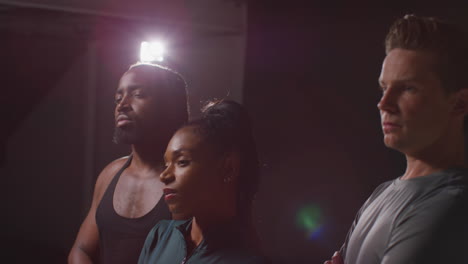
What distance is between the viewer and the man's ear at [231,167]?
1.84m

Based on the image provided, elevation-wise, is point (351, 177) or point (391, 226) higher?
point (391, 226)

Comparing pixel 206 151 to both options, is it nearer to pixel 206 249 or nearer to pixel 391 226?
pixel 206 249

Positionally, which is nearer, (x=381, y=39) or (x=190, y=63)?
(x=381, y=39)

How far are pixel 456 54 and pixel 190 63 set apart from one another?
3.25 meters

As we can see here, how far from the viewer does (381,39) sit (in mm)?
3859

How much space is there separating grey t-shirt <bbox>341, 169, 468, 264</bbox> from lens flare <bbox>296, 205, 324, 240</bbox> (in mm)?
2526

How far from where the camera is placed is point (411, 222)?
1.51 metres

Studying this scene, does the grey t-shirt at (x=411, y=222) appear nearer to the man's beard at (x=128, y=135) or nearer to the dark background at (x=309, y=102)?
the man's beard at (x=128, y=135)

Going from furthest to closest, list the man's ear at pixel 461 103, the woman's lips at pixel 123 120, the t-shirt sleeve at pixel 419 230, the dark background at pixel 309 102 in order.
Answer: the dark background at pixel 309 102 < the woman's lips at pixel 123 120 < the man's ear at pixel 461 103 < the t-shirt sleeve at pixel 419 230

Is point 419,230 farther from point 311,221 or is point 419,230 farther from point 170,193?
point 311,221

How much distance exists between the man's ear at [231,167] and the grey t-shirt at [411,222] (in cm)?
43

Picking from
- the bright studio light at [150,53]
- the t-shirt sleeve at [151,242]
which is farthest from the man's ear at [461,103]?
the bright studio light at [150,53]

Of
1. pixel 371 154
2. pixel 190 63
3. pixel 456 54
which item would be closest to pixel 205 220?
pixel 456 54

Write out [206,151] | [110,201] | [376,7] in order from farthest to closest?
[376,7]
[110,201]
[206,151]
